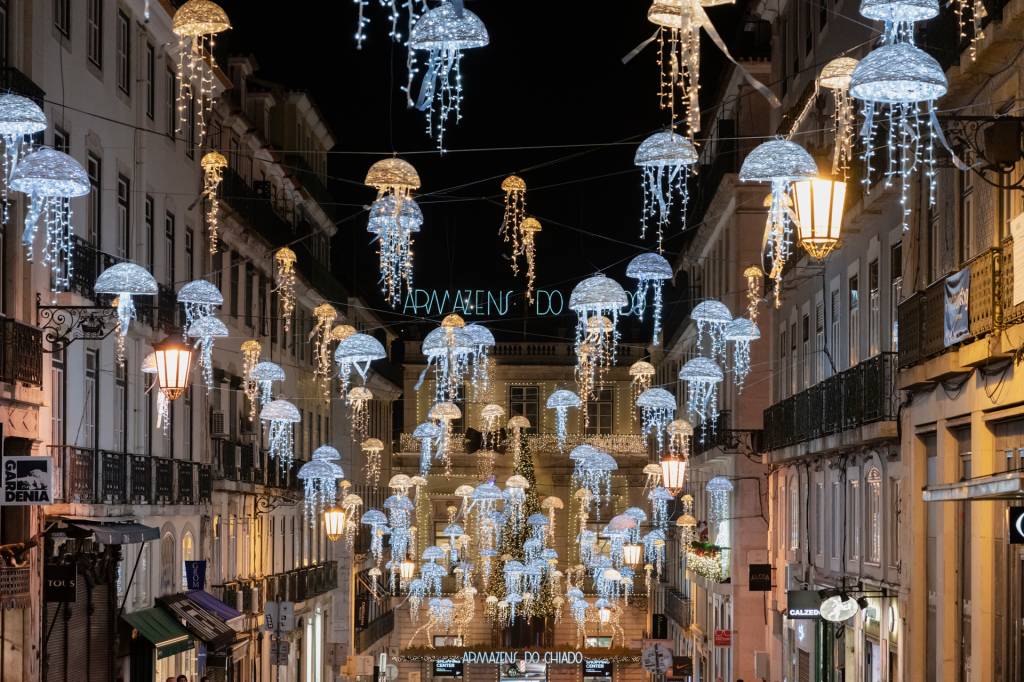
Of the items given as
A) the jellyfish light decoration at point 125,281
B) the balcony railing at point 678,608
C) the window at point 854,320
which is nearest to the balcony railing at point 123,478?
the jellyfish light decoration at point 125,281

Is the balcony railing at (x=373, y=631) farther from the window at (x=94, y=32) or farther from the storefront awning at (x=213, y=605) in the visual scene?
the window at (x=94, y=32)

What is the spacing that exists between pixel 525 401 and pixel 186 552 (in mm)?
37708

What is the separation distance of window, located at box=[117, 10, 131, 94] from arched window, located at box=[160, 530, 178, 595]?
27.2 feet

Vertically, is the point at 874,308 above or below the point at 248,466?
above

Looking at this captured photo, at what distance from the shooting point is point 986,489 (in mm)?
14195

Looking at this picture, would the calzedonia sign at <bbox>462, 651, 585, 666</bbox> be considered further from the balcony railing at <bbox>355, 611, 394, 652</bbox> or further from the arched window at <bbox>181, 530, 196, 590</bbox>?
the arched window at <bbox>181, 530, 196, 590</bbox>

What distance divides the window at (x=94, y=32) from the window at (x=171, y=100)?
4400 millimetres

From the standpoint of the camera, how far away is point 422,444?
67.2m

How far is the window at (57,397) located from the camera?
23.7 meters

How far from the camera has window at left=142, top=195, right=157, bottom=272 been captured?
29172 mm

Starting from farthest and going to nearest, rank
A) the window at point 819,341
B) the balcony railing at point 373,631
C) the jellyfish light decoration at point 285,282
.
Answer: the balcony railing at point 373,631 < the jellyfish light decoration at point 285,282 < the window at point 819,341

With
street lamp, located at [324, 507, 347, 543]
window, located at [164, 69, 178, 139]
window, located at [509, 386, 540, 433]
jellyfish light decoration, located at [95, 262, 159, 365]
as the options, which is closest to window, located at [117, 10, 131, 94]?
window, located at [164, 69, 178, 139]

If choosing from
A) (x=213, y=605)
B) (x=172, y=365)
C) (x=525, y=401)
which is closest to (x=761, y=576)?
(x=213, y=605)

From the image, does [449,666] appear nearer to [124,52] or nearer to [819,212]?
[124,52]
